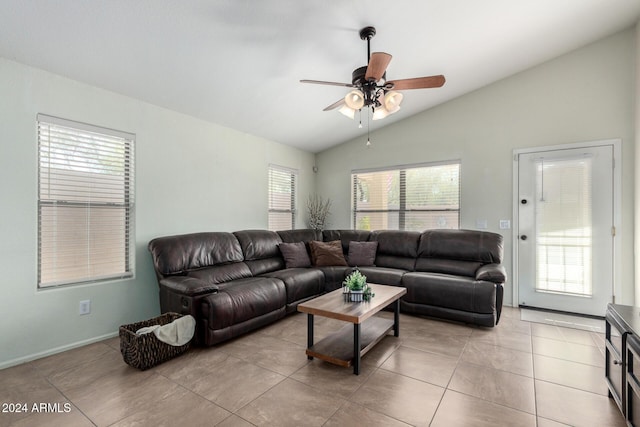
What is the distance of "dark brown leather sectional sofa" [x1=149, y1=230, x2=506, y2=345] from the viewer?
285 centimetres

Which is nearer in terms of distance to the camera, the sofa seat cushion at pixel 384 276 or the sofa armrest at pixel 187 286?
the sofa armrest at pixel 187 286

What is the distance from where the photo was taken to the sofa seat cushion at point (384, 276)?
3771mm

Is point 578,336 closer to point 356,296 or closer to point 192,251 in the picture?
point 356,296

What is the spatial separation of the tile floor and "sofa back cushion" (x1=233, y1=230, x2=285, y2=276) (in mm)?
1137

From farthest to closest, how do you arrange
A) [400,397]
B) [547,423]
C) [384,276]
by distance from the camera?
[384,276]
[400,397]
[547,423]

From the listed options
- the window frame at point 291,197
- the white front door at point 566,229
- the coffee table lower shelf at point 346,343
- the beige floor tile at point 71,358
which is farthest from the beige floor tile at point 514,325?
the beige floor tile at point 71,358

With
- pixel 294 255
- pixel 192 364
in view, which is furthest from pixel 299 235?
pixel 192 364

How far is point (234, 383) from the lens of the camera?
220 cm

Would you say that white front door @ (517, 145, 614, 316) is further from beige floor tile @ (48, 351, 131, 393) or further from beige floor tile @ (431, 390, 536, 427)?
beige floor tile @ (48, 351, 131, 393)

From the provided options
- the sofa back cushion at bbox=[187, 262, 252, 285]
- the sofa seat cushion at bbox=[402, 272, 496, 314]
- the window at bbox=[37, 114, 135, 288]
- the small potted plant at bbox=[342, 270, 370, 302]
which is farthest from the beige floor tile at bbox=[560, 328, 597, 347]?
the window at bbox=[37, 114, 135, 288]

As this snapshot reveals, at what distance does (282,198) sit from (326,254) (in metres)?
1.33

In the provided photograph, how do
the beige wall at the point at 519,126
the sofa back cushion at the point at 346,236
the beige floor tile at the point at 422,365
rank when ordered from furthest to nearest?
the sofa back cushion at the point at 346,236
the beige wall at the point at 519,126
the beige floor tile at the point at 422,365

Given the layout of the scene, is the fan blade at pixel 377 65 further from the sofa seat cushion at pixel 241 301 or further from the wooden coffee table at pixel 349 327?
the sofa seat cushion at pixel 241 301

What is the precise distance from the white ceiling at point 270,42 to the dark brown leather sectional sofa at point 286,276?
1652 millimetres
